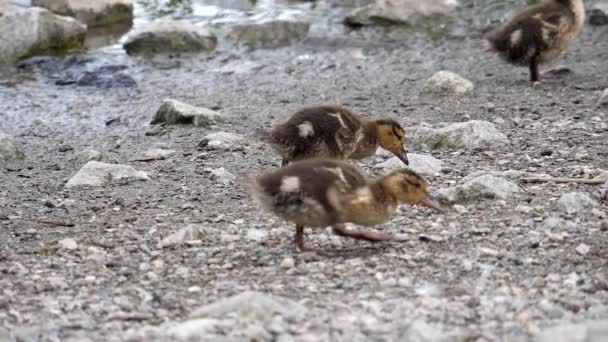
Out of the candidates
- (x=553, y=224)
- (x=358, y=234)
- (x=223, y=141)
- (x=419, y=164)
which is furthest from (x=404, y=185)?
(x=223, y=141)

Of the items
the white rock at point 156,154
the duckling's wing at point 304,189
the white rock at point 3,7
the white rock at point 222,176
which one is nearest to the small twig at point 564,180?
the duckling's wing at point 304,189

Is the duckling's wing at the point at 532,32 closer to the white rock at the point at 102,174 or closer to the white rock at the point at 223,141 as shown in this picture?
the white rock at the point at 223,141

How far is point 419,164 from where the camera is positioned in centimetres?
634

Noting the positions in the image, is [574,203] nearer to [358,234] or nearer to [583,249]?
[583,249]

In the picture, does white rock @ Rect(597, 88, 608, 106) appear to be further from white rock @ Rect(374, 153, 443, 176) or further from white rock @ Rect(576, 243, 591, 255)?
white rock @ Rect(576, 243, 591, 255)

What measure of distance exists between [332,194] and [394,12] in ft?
25.3

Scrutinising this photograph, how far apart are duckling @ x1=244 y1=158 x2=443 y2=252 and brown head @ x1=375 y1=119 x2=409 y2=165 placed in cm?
122

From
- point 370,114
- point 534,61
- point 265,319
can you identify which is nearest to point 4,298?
point 265,319

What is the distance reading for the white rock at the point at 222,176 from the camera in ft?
20.8

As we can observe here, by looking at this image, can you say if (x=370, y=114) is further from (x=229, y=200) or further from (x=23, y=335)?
(x=23, y=335)

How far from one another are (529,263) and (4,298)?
7.54 ft

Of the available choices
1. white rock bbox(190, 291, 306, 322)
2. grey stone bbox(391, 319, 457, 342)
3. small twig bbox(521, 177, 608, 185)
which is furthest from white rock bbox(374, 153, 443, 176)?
grey stone bbox(391, 319, 457, 342)

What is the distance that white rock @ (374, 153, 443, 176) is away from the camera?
6.28 m

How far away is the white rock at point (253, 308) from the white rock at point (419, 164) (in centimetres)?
246
